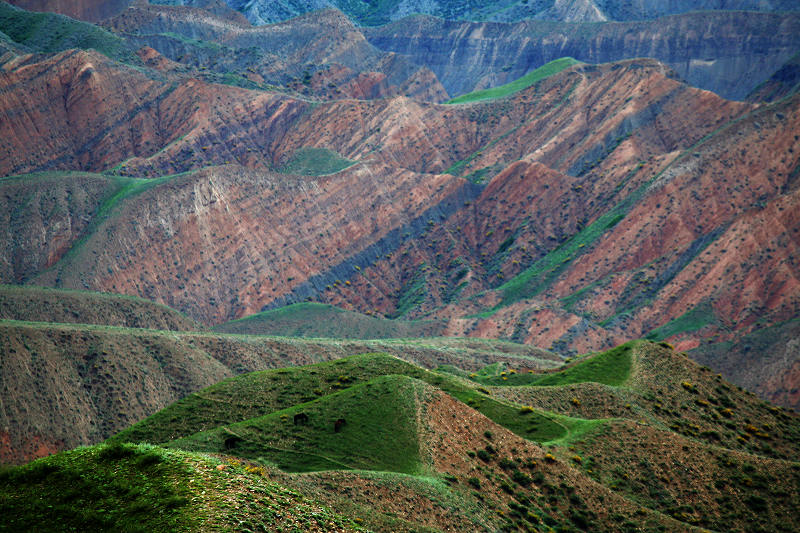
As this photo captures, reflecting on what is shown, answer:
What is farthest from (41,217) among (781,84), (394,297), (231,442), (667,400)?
(781,84)

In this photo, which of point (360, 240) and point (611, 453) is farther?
point (360, 240)

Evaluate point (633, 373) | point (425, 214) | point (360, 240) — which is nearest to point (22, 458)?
point (633, 373)

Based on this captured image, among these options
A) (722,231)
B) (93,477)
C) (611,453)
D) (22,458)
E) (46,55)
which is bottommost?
(22,458)

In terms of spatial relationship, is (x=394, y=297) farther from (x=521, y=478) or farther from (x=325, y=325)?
(x=521, y=478)

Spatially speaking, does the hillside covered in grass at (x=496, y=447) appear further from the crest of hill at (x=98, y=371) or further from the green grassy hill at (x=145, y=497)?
the crest of hill at (x=98, y=371)

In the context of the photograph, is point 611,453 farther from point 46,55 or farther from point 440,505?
point 46,55

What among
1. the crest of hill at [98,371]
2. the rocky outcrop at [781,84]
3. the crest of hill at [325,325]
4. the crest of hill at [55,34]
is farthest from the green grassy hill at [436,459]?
the crest of hill at [55,34]

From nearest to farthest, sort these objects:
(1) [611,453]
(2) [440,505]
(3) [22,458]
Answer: (2) [440,505]
(1) [611,453]
(3) [22,458]
